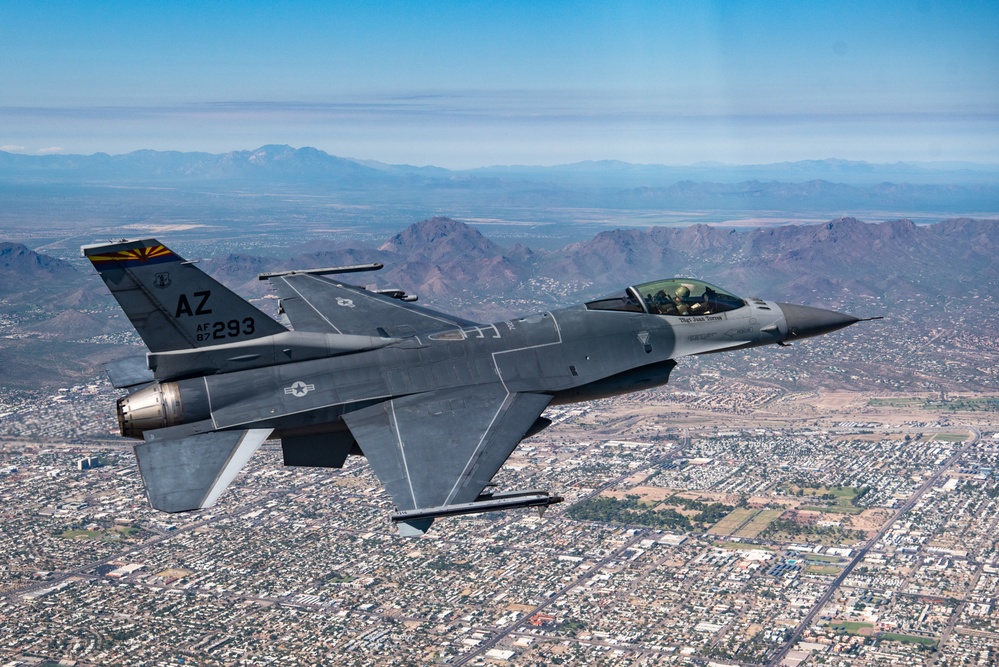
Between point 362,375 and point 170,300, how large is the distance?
4.90 metres

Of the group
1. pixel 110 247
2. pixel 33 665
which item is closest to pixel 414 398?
pixel 110 247

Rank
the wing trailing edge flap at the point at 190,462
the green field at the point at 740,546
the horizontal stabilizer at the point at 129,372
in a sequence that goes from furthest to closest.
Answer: the green field at the point at 740,546 < the horizontal stabilizer at the point at 129,372 < the wing trailing edge flap at the point at 190,462

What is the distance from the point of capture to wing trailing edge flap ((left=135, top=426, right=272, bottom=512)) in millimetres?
19547

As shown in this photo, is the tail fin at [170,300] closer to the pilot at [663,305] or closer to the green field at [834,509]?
the pilot at [663,305]

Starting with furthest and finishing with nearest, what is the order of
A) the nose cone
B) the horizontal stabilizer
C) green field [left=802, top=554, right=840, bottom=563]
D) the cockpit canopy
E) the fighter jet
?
1. green field [left=802, top=554, right=840, bottom=563]
2. the nose cone
3. the cockpit canopy
4. the horizontal stabilizer
5. the fighter jet

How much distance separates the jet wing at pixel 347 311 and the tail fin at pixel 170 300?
2.27 metres

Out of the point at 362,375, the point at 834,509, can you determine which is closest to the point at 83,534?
the point at 362,375

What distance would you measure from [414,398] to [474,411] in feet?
5.13

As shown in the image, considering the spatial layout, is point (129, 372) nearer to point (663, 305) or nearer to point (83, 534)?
point (663, 305)

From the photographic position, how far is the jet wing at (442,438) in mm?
19156

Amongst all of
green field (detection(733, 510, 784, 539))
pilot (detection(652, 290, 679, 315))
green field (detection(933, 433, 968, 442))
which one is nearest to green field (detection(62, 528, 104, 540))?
green field (detection(733, 510, 784, 539))

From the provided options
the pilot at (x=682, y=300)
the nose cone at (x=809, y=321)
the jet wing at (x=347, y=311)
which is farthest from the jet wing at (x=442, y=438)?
the nose cone at (x=809, y=321)

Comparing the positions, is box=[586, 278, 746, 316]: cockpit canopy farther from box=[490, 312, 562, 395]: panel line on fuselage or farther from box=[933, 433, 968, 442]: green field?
box=[933, 433, 968, 442]: green field

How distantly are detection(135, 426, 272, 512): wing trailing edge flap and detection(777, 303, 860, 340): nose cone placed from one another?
1473cm
